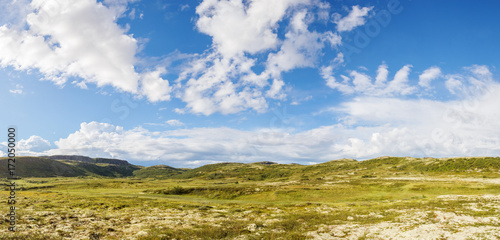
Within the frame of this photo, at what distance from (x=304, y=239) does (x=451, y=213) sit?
82.1ft

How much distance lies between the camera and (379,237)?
27.9 m

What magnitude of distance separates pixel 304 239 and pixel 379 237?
8.23 m

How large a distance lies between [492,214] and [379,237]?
68.1ft

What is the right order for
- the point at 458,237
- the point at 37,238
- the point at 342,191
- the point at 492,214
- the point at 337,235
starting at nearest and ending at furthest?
the point at 458,237, the point at 37,238, the point at 337,235, the point at 492,214, the point at 342,191

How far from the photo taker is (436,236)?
2631cm

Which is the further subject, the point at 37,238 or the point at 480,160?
the point at 480,160

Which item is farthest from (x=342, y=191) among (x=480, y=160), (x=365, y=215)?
(x=480, y=160)

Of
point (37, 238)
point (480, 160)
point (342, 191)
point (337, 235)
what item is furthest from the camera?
point (480, 160)

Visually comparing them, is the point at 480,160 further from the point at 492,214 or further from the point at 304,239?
the point at 304,239

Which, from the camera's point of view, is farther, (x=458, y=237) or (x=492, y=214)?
(x=492, y=214)

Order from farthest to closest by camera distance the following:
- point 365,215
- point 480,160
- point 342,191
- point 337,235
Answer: point 480,160 < point 342,191 < point 365,215 < point 337,235

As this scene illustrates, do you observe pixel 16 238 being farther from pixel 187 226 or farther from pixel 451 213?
pixel 451 213

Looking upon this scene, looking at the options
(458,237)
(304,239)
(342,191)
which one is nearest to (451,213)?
(458,237)

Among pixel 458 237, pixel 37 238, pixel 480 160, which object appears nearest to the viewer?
pixel 458 237
